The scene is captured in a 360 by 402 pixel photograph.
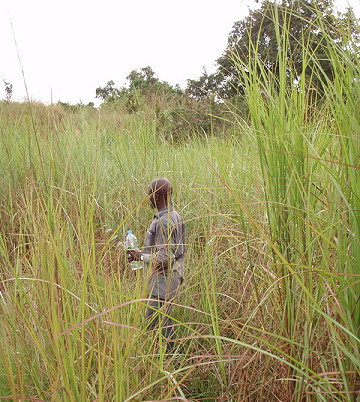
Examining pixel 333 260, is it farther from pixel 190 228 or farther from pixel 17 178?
pixel 17 178

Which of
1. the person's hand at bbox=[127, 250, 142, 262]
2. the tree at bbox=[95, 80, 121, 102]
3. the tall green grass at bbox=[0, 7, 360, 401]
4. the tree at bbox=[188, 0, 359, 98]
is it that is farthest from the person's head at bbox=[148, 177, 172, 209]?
the tree at bbox=[95, 80, 121, 102]

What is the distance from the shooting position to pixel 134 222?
3.89m

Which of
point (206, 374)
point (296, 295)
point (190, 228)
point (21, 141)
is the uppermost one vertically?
point (21, 141)

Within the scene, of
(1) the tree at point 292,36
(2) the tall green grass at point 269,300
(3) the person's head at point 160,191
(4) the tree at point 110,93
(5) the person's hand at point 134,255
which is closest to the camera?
(2) the tall green grass at point 269,300

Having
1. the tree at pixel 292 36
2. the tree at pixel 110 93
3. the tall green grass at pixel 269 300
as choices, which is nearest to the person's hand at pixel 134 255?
the tall green grass at pixel 269 300

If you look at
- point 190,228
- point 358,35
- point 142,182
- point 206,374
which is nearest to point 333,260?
point 358,35

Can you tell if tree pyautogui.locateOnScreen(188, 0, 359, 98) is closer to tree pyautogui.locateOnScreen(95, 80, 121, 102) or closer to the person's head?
the person's head

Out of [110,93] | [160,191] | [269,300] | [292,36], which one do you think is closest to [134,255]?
[160,191]

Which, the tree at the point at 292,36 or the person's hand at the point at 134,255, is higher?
the tree at the point at 292,36

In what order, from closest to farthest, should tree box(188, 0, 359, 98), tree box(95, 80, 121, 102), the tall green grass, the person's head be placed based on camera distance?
the tall green grass < tree box(188, 0, 359, 98) < the person's head < tree box(95, 80, 121, 102)

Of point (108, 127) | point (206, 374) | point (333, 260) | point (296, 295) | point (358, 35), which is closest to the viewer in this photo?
point (358, 35)

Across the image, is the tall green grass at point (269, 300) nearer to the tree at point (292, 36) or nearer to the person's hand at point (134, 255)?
the tree at point (292, 36)

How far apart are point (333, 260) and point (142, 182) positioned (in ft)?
9.55

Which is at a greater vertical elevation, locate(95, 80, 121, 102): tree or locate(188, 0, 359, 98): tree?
locate(95, 80, 121, 102): tree
